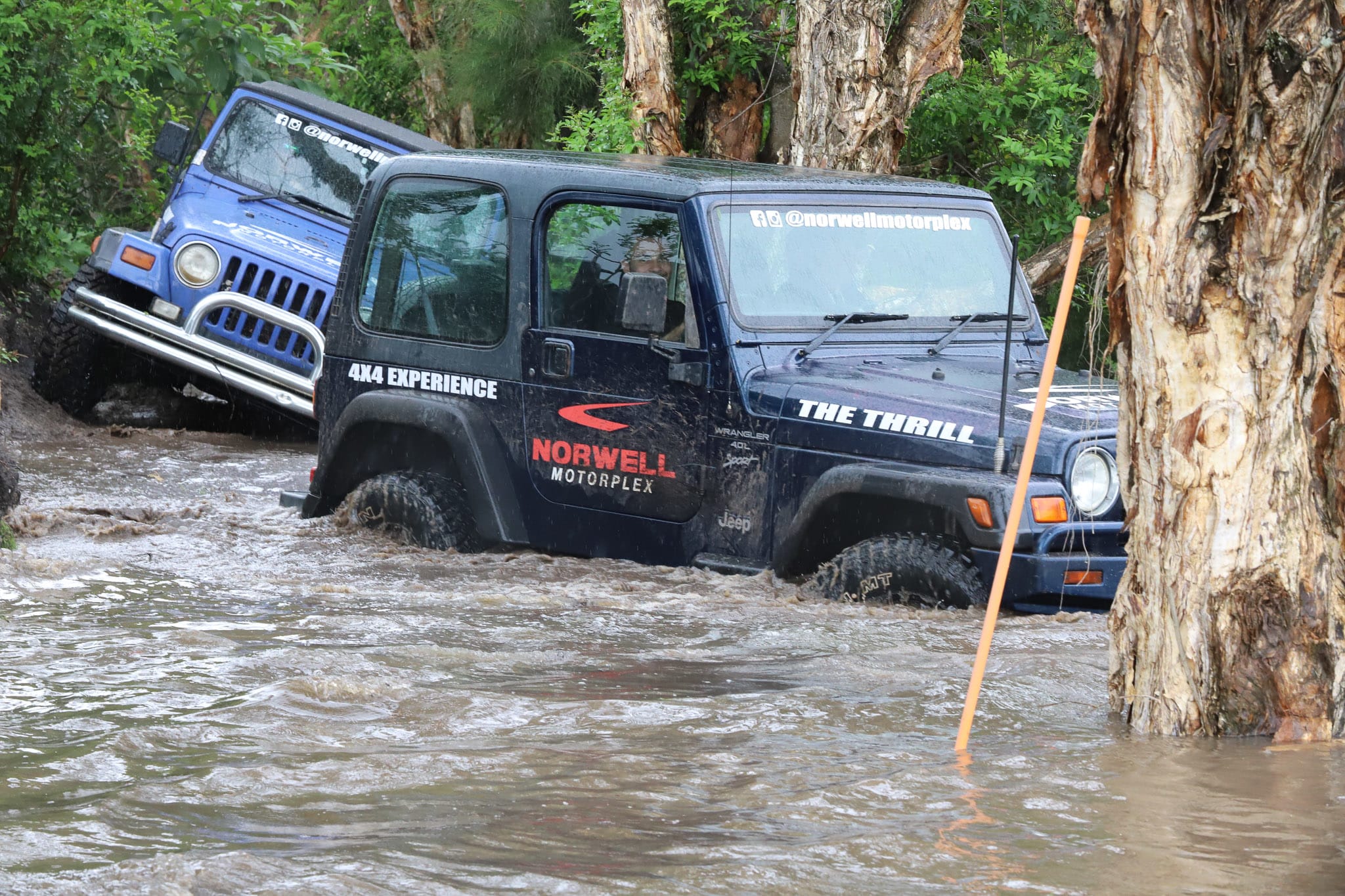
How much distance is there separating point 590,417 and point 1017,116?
701 cm

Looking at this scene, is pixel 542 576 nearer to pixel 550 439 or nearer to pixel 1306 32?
pixel 550 439

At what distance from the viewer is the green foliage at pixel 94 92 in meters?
12.7

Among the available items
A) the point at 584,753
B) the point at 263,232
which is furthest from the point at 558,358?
the point at 263,232

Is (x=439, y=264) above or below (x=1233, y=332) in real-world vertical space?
above

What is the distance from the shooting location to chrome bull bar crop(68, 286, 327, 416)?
35.0 feet

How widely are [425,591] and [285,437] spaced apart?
6.65m

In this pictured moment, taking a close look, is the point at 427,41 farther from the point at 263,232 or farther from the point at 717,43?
the point at 263,232

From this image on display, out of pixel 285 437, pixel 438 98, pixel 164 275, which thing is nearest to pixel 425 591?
pixel 164 275

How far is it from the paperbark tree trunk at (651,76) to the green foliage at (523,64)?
3256 mm

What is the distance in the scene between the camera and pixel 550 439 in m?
6.44

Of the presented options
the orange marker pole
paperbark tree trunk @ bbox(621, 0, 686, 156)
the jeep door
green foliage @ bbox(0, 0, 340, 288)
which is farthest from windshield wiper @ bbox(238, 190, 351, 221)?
the orange marker pole

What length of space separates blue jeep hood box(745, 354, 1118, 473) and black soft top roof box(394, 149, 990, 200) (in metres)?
0.71

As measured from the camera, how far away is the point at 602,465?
6.30 m

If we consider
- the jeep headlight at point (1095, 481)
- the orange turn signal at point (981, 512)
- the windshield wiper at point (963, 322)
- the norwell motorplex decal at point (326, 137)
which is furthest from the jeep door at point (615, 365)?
the norwell motorplex decal at point (326, 137)
